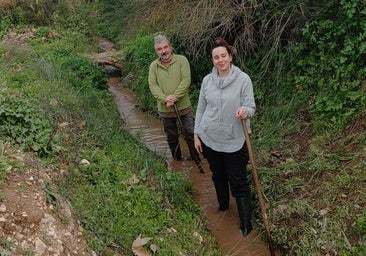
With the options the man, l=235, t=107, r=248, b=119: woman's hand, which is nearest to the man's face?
the man

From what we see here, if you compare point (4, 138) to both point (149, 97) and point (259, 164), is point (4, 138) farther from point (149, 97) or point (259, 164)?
point (149, 97)

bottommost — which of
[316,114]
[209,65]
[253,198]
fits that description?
[253,198]

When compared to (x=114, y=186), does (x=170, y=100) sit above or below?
above

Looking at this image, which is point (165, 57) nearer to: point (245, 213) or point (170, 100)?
point (170, 100)

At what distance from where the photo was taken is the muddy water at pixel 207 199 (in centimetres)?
421

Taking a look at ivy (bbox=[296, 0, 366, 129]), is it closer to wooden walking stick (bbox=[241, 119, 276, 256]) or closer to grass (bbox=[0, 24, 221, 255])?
wooden walking stick (bbox=[241, 119, 276, 256])

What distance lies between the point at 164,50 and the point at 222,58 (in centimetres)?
168

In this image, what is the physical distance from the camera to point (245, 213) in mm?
4277

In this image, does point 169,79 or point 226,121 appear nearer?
point 226,121

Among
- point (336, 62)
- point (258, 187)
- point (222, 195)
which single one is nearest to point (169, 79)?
point (222, 195)

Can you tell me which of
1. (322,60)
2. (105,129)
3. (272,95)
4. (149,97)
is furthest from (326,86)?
(149,97)

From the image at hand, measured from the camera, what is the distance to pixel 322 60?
17.1 ft

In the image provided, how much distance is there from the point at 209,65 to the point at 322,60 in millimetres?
2475

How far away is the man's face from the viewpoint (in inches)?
208
